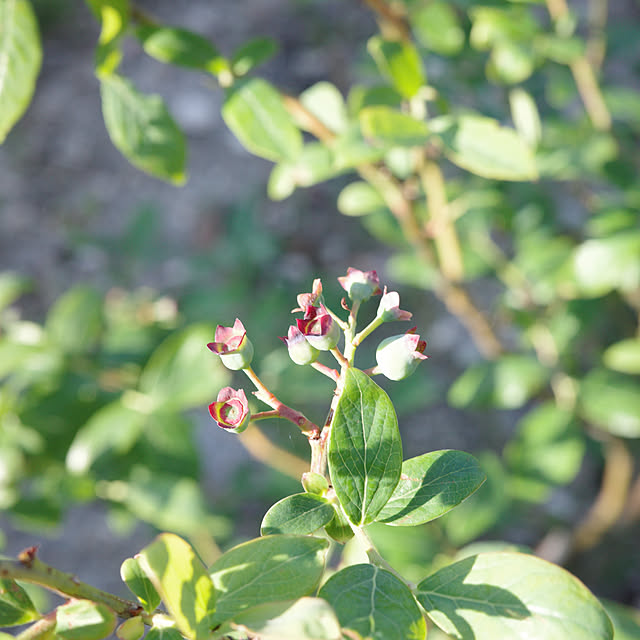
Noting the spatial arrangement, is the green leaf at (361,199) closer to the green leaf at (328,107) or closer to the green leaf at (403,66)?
the green leaf at (328,107)

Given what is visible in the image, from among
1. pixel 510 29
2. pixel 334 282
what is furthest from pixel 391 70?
pixel 334 282

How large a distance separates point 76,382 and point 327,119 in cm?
53

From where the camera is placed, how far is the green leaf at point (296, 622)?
29 centimetres

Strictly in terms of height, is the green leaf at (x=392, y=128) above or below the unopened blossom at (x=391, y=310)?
below

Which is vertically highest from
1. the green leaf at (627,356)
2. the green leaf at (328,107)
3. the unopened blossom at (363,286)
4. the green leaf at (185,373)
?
the unopened blossom at (363,286)

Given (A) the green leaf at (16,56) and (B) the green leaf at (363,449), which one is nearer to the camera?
(B) the green leaf at (363,449)

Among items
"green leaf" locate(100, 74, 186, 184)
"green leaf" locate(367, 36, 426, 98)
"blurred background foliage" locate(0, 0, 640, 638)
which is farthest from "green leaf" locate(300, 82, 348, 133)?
"green leaf" locate(100, 74, 186, 184)

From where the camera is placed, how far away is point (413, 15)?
0.84m

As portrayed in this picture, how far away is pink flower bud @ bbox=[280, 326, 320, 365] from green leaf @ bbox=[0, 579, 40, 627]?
0.67 ft

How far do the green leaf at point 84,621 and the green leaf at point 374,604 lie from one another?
0.11 m

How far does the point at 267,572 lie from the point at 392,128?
17.7 inches

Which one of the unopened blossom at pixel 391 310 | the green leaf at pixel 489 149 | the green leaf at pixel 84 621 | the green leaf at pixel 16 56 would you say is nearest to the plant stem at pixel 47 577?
the green leaf at pixel 84 621

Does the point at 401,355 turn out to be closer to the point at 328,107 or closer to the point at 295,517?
the point at 295,517

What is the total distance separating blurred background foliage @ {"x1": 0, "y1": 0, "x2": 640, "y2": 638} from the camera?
0.67 meters
